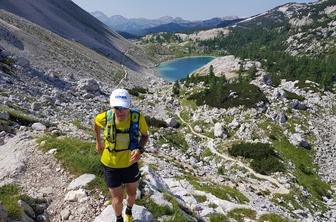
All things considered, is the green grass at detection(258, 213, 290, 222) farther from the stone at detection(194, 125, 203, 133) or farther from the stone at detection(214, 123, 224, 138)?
the stone at detection(194, 125, 203, 133)

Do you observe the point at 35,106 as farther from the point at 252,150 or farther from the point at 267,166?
the point at 252,150

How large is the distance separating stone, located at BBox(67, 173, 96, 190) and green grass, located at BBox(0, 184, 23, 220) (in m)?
1.96

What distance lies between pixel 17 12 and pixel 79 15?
61262 mm

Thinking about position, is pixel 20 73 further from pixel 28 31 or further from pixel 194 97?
pixel 28 31

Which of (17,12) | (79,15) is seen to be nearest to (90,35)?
(79,15)

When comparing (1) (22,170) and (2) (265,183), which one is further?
(2) (265,183)

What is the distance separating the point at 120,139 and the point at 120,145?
0.57 ft

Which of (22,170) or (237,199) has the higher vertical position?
(22,170)

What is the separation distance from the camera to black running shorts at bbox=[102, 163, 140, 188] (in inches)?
389

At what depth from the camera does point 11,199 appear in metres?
11.9

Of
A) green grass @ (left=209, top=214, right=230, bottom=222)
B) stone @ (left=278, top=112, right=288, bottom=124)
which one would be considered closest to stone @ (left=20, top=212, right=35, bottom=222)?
green grass @ (left=209, top=214, right=230, bottom=222)

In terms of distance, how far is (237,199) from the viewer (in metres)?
31.2

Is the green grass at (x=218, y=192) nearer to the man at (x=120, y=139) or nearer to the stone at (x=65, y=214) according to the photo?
the stone at (x=65, y=214)

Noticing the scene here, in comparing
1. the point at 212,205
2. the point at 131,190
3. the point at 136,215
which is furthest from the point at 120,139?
the point at 212,205
